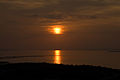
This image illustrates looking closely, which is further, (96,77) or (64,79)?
(96,77)

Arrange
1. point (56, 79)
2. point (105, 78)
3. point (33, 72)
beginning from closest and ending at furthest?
point (56, 79) < point (105, 78) < point (33, 72)

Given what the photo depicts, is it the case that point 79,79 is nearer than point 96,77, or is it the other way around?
point 79,79

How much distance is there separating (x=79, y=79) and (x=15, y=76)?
830 cm

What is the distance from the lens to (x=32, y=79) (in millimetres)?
21781

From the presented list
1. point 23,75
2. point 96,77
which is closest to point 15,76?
point 23,75

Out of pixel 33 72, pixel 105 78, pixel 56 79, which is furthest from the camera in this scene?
pixel 33 72

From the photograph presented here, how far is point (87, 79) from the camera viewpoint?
22.6m

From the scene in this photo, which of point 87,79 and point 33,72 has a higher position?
point 33,72

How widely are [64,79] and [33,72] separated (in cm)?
561

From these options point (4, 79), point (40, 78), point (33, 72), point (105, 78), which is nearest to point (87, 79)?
point (105, 78)

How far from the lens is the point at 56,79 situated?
21.7m

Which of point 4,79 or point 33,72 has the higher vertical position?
point 33,72

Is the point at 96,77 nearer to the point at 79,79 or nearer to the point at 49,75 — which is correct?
the point at 79,79

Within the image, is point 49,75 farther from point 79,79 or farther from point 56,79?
point 79,79
